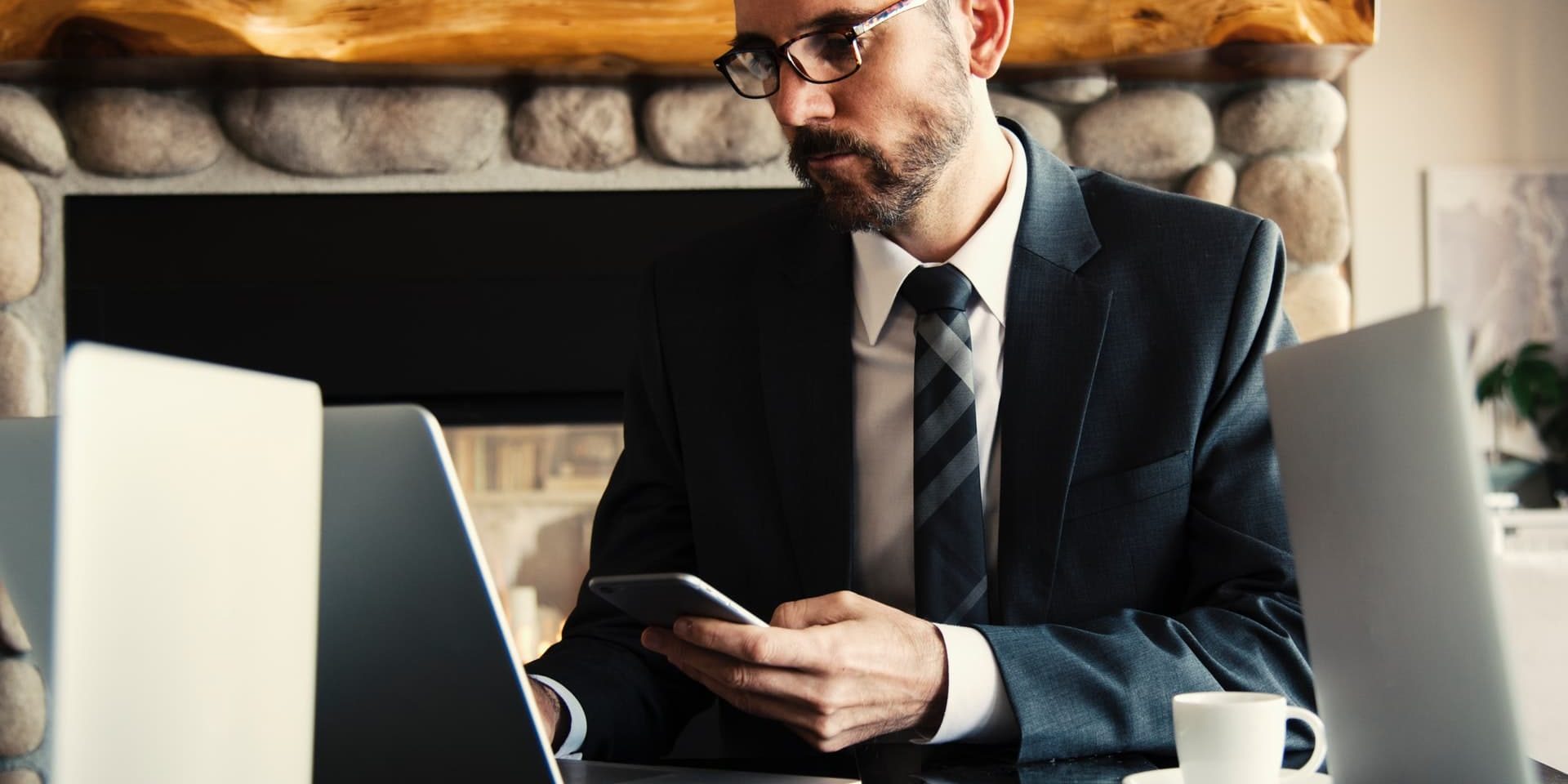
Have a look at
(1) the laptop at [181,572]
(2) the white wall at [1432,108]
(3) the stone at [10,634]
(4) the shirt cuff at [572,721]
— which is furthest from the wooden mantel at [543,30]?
(2) the white wall at [1432,108]

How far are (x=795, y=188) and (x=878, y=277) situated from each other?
1.17m

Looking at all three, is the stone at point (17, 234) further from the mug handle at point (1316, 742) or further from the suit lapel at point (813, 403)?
the mug handle at point (1316, 742)

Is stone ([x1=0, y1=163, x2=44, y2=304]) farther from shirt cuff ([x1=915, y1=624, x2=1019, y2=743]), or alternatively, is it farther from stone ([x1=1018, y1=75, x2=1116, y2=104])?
shirt cuff ([x1=915, y1=624, x2=1019, y2=743])

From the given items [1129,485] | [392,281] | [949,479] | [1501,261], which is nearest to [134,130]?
[392,281]

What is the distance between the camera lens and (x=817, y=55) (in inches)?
48.4

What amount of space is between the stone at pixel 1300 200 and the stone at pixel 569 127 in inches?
42.7

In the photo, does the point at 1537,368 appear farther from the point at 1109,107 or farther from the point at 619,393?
the point at 619,393

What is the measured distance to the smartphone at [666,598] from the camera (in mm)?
720

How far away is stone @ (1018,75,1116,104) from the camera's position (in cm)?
243

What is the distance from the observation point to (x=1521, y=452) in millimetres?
4809

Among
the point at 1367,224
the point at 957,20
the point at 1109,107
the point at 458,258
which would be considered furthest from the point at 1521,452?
the point at 957,20

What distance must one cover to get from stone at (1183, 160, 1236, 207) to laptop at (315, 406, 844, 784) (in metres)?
1.97

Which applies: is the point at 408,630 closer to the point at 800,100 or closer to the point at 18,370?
the point at 800,100

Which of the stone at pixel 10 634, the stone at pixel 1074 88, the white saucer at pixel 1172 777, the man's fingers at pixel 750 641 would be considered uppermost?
the stone at pixel 1074 88
